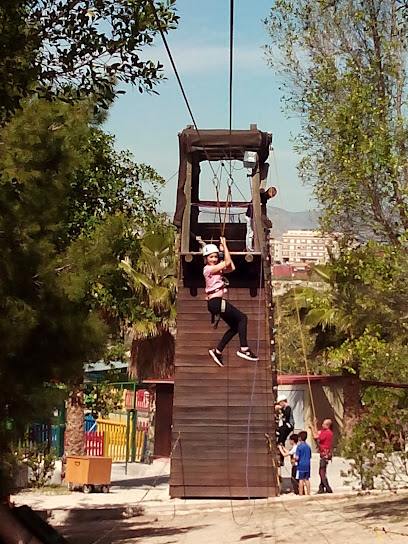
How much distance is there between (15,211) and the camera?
32.9 ft

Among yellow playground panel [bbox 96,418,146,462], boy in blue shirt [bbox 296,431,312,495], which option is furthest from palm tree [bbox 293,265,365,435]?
boy in blue shirt [bbox 296,431,312,495]

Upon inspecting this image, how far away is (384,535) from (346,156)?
17.6ft

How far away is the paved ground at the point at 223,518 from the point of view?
11.5m

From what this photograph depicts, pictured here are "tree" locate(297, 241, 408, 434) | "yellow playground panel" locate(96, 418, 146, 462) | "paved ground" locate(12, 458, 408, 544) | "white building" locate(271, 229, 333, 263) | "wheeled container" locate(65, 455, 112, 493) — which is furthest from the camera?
"yellow playground panel" locate(96, 418, 146, 462)

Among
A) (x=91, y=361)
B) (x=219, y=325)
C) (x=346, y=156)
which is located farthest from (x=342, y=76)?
(x=91, y=361)

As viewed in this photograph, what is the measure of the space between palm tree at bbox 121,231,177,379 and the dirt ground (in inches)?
409

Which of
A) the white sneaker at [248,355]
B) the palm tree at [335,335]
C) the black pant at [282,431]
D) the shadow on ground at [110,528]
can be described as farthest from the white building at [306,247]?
the shadow on ground at [110,528]

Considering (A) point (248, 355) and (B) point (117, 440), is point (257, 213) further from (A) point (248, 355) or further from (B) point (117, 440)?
(B) point (117, 440)

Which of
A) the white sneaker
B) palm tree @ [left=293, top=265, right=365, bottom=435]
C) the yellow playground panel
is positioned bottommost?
the yellow playground panel

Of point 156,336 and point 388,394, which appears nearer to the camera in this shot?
point 388,394

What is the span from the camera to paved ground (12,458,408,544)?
1150 cm

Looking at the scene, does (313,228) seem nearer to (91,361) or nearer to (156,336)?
(91,361)

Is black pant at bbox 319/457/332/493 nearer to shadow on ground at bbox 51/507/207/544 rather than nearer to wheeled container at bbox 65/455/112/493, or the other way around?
shadow on ground at bbox 51/507/207/544

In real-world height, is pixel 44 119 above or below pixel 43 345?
above
